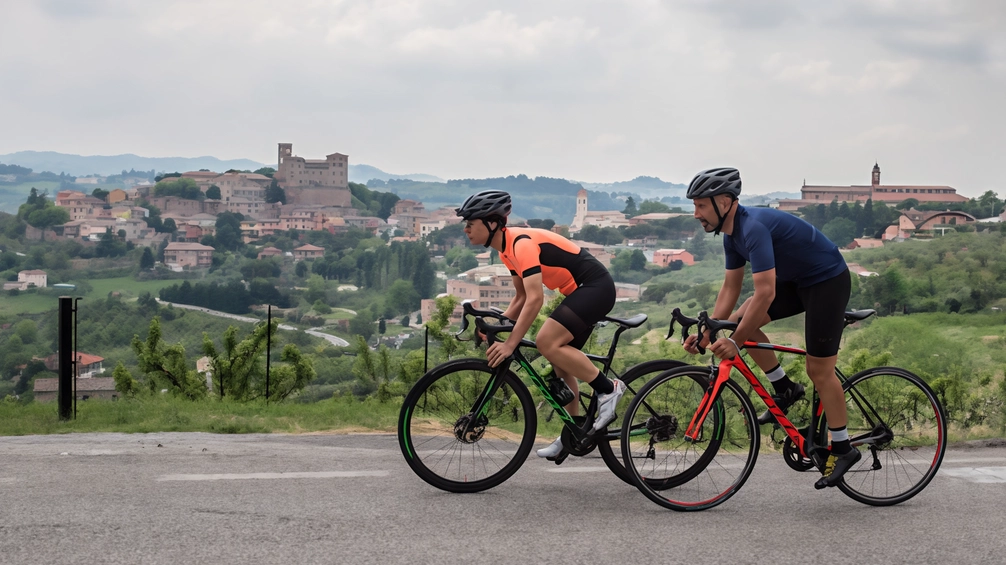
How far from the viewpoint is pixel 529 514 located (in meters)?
4.29

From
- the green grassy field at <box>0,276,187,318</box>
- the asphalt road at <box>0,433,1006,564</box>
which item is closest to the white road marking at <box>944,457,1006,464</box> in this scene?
the asphalt road at <box>0,433,1006,564</box>

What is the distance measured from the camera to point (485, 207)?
189 inches

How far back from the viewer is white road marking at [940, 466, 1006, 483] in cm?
525

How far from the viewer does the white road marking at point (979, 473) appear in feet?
17.2

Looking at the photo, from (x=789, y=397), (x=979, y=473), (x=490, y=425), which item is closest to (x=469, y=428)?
(x=490, y=425)

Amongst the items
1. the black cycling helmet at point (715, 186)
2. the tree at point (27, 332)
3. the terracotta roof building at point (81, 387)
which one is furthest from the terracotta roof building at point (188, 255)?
the black cycling helmet at point (715, 186)

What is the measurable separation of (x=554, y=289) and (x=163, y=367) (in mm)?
8925

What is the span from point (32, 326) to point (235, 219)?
100 m

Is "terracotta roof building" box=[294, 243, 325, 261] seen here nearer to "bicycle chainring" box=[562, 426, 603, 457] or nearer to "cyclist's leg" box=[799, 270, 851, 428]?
"bicycle chainring" box=[562, 426, 603, 457]

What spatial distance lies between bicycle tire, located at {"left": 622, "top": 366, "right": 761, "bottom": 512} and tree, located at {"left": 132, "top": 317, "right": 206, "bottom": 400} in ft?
26.9

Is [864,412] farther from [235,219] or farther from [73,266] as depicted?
[235,219]

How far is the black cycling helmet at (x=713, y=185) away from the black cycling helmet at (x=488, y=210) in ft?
2.93

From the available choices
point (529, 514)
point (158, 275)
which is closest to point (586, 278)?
point (529, 514)

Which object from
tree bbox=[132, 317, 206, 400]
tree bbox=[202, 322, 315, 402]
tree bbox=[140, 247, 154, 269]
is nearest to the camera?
tree bbox=[202, 322, 315, 402]
